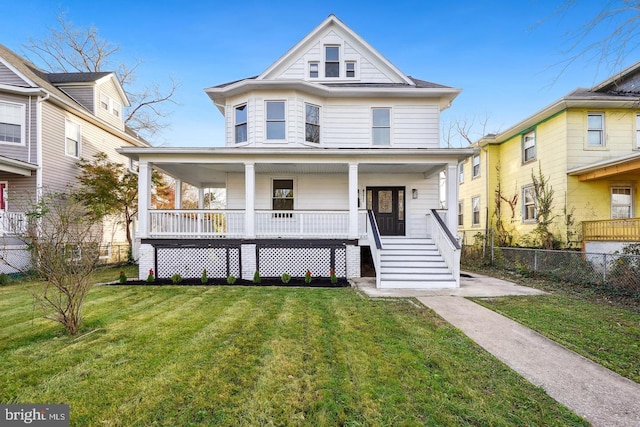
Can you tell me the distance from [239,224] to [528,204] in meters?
12.6

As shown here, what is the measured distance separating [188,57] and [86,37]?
8.15 meters

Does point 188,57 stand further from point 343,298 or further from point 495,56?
point 343,298

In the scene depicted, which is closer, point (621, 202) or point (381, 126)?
point (381, 126)

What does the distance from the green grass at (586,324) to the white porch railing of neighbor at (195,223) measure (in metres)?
7.27

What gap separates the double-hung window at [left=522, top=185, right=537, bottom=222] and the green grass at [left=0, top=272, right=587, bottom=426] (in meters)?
10.8

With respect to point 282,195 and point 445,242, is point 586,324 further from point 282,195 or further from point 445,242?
point 282,195

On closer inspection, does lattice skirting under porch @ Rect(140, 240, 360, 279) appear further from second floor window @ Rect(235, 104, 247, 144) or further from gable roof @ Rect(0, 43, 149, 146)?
gable roof @ Rect(0, 43, 149, 146)

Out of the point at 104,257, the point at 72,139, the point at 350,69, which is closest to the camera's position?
the point at 350,69

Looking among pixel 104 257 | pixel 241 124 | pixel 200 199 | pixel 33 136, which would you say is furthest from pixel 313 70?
pixel 104 257

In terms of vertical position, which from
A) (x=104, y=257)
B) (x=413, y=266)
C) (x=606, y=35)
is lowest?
(x=104, y=257)

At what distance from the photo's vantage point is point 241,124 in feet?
37.3

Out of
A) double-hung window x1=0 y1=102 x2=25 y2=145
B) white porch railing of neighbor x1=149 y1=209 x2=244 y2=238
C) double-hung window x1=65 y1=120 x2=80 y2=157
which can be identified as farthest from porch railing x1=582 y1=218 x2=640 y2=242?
double-hung window x1=0 y1=102 x2=25 y2=145

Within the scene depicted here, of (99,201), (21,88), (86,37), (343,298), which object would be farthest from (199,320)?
(86,37)

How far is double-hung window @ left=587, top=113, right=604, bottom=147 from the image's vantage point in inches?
464
